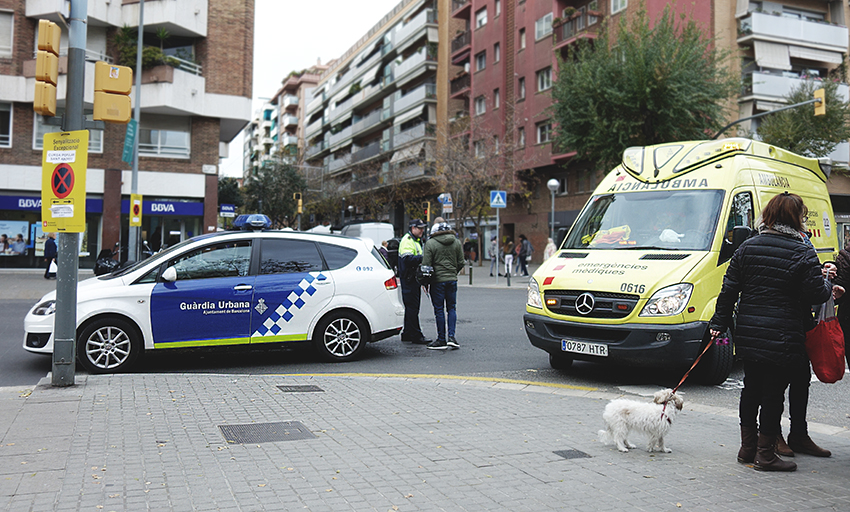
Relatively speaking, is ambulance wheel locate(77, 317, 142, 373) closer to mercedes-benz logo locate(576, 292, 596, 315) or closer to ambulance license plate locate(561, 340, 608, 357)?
ambulance license plate locate(561, 340, 608, 357)

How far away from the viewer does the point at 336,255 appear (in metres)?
9.45

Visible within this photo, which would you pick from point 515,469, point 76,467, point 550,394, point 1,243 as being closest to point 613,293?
point 550,394

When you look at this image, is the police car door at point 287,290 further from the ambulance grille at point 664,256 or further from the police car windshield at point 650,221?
the ambulance grille at point 664,256

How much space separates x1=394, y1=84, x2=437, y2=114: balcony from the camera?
55000mm

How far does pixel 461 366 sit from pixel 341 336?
5.13ft

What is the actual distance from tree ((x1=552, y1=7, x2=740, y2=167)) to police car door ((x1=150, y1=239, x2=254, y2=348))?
68.3ft

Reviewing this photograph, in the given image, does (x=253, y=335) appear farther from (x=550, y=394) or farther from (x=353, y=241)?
(x=550, y=394)

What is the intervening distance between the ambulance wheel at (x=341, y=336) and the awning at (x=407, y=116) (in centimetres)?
4786

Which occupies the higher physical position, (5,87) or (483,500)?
(5,87)

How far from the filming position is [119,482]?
4242mm

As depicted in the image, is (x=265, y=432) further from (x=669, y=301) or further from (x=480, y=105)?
(x=480, y=105)

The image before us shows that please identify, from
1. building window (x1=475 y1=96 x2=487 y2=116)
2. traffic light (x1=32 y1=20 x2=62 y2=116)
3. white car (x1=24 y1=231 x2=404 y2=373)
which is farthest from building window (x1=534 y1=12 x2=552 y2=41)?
traffic light (x1=32 y1=20 x2=62 y2=116)

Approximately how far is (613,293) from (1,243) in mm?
29107

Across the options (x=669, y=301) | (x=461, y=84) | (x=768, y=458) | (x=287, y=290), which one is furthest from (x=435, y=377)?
(x=461, y=84)
